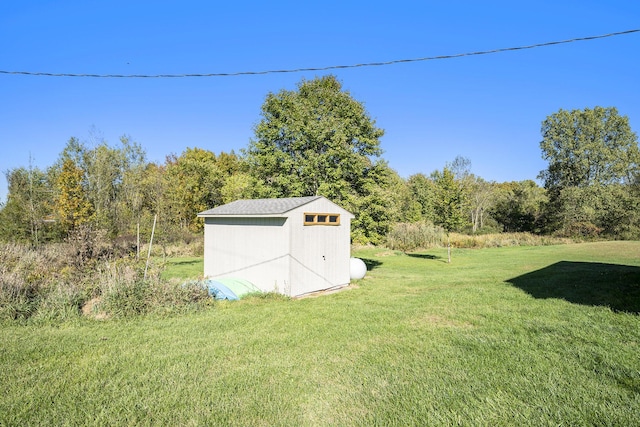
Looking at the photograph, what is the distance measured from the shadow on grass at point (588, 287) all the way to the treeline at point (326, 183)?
5.82 m

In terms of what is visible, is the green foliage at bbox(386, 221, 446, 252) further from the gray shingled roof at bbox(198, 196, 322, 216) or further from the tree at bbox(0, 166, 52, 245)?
the tree at bbox(0, 166, 52, 245)

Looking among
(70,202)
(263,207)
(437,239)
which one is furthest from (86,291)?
(437,239)

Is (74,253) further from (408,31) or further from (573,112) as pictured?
(573,112)

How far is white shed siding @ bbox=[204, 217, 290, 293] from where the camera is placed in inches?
377

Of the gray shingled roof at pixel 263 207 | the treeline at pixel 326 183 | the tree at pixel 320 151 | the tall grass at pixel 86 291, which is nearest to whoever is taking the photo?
the tall grass at pixel 86 291

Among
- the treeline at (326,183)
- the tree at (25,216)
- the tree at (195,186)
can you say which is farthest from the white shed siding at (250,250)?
the tree at (195,186)

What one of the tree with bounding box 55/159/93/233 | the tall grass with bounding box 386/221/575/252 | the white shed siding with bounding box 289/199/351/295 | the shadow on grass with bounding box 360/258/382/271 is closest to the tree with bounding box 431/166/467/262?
the shadow on grass with bounding box 360/258/382/271

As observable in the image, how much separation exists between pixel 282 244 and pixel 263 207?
1.68 metres

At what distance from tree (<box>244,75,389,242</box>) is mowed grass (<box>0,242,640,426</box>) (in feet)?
24.2

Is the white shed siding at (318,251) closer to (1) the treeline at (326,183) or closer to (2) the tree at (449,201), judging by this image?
(1) the treeline at (326,183)

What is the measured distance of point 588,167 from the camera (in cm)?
3256

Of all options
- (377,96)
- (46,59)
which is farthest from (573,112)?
(46,59)

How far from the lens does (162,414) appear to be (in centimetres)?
338

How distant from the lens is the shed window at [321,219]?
1002 centimetres
